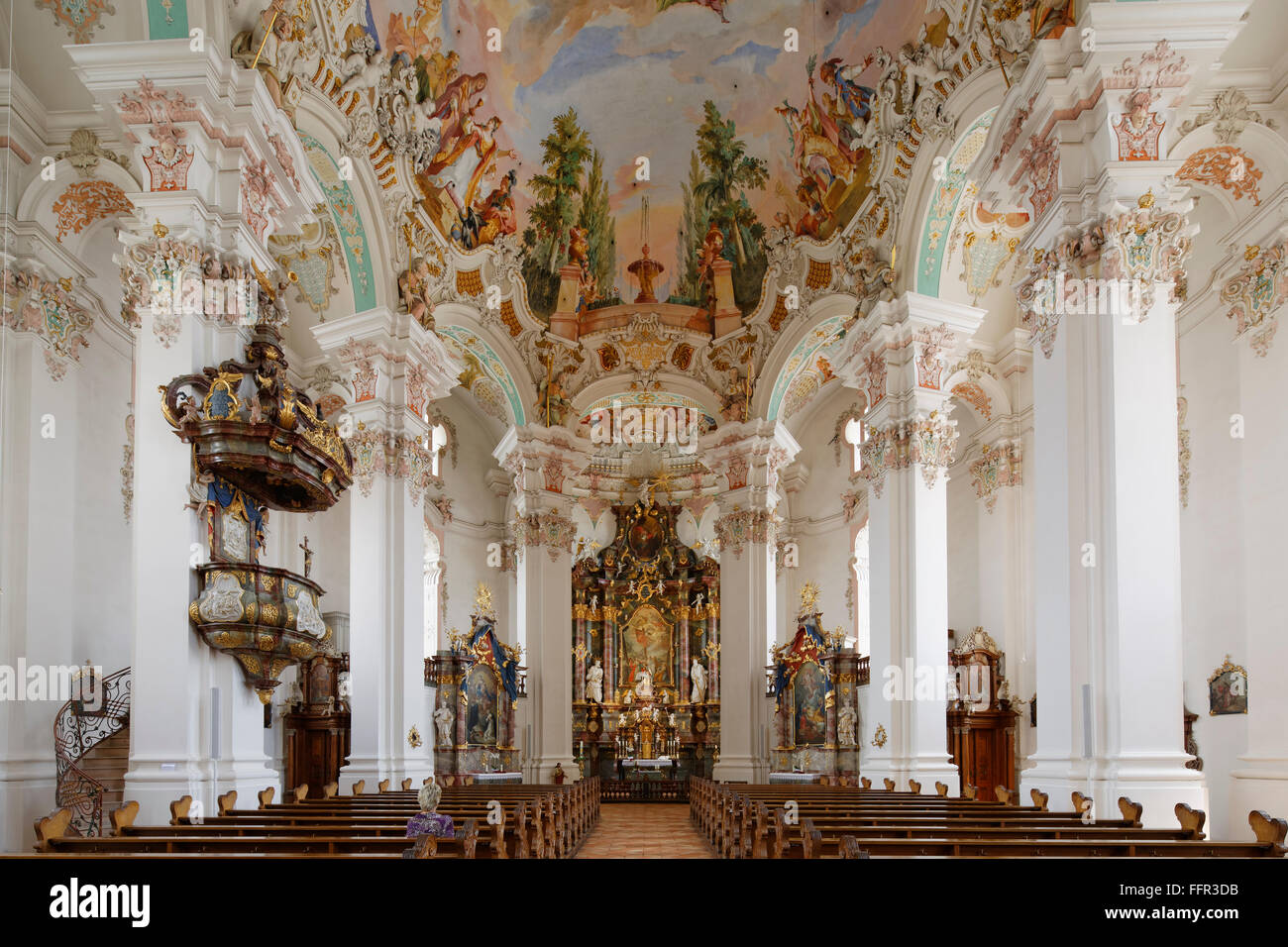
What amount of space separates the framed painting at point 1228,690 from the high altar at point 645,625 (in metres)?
15.0

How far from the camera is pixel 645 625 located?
28.4 meters

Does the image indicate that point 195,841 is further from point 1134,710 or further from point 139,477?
point 1134,710

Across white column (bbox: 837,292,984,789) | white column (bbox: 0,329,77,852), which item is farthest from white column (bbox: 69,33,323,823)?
white column (bbox: 837,292,984,789)

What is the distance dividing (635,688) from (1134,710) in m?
19.5

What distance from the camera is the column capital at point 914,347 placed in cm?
1584

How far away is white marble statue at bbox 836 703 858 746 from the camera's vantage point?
821 inches

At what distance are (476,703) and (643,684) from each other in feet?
22.4

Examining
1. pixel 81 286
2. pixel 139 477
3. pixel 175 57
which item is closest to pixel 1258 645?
pixel 139 477

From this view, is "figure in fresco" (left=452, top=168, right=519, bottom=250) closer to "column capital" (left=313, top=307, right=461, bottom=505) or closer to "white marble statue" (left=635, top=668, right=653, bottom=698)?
"column capital" (left=313, top=307, right=461, bottom=505)

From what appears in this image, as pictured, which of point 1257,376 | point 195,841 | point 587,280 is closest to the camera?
point 195,841

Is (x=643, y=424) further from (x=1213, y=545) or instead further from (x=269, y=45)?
(x=269, y=45)

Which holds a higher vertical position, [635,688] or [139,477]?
[139,477]

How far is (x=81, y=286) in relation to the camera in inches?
492

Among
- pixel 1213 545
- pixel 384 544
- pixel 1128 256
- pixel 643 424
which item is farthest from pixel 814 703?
pixel 1128 256
